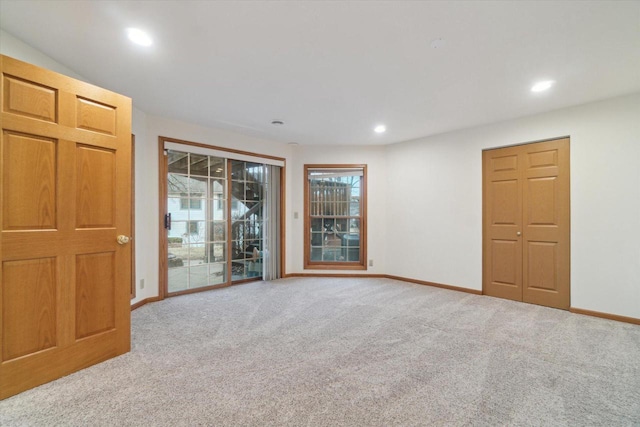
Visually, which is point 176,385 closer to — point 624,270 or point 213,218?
point 213,218

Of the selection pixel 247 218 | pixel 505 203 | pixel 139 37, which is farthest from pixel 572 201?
pixel 139 37

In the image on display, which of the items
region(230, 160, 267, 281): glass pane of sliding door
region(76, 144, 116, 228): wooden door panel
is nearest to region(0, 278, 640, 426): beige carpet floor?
region(76, 144, 116, 228): wooden door panel

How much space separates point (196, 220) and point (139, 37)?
266 cm

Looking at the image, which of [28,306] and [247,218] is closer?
[28,306]

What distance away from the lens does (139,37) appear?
7.17 ft

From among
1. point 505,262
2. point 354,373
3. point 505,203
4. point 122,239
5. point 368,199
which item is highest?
point 368,199

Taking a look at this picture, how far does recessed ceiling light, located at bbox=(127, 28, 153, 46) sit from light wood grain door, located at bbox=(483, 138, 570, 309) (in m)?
4.30

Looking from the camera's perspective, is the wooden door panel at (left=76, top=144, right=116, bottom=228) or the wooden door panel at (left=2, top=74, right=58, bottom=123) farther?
the wooden door panel at (left=76, top=144, right=116, bottom=228)

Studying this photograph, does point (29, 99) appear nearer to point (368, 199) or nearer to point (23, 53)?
point (23, 53)

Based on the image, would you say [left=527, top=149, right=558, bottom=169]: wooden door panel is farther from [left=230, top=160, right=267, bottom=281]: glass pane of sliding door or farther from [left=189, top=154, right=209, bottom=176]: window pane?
[left=189, top=154, right=209, bottom=176]: window pane

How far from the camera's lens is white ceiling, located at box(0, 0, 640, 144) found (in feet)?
6.23

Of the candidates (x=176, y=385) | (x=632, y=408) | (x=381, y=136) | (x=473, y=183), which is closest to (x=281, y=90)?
(x=381, y=136)

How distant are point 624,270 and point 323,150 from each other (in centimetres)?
438

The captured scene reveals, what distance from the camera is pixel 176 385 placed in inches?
78.2
